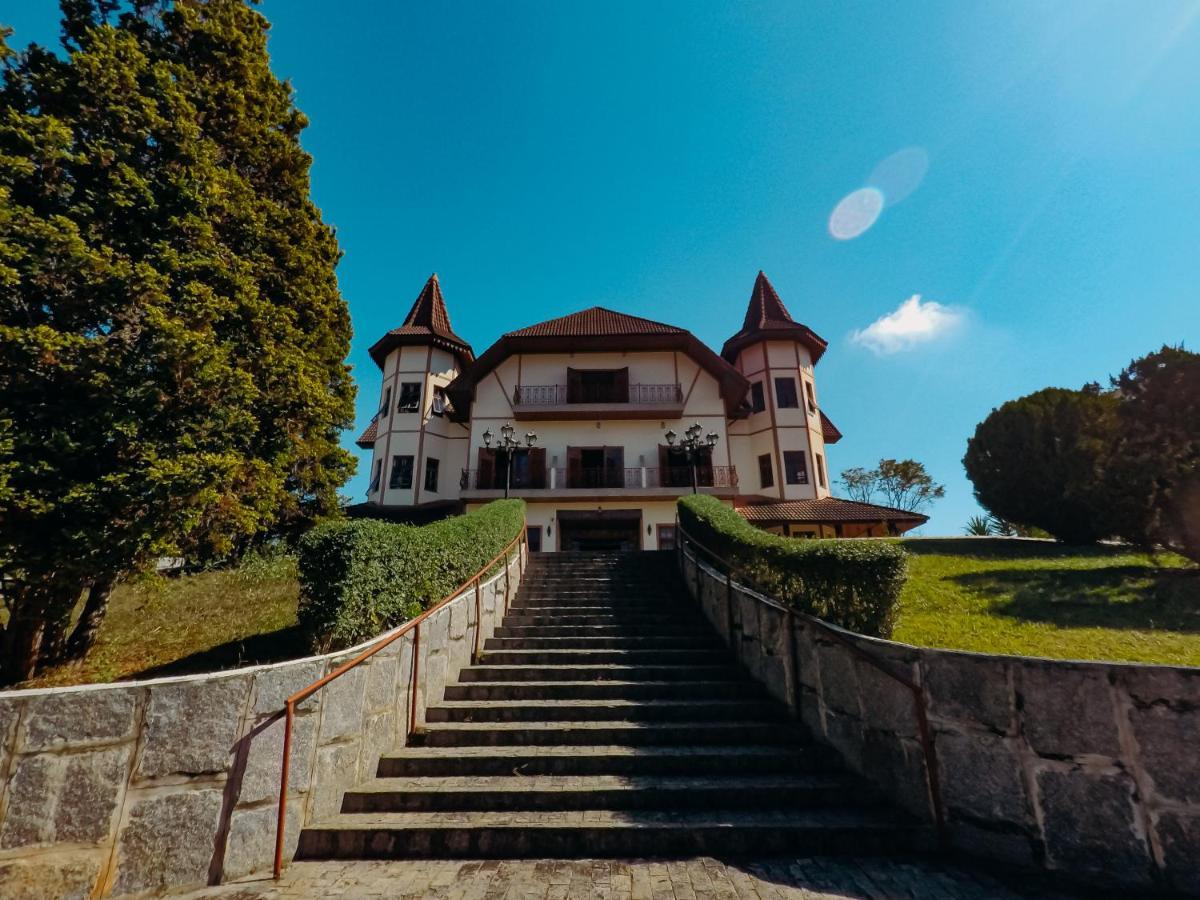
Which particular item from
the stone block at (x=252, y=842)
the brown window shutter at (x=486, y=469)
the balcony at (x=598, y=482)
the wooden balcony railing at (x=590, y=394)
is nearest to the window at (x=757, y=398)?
the wooden balcony railing at (x=590, y=394)

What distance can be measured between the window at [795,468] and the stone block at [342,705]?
19.4 meters

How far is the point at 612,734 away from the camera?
500cm

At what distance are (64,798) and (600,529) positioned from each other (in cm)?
1641

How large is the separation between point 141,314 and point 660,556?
35.4ft

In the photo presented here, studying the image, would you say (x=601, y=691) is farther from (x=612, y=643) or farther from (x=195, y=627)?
(x=195, y=627)

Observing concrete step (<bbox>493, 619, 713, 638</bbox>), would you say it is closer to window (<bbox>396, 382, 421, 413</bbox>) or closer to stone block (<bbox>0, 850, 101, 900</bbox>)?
stone block (<bbox>0, 850, 101, 900</bbox>)

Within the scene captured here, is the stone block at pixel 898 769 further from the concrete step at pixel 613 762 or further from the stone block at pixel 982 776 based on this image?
the concrete step at pixel 613 762

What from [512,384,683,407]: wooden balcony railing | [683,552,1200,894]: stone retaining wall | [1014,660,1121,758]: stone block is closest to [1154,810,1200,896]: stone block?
[683,552,1200,894]: stone retaining wall

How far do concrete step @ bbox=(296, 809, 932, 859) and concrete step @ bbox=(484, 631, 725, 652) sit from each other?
10.9 ft

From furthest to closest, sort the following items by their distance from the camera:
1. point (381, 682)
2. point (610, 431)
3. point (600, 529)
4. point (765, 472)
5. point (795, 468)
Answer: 1. point (765, 472)
2. point (795, 468)
3. point (610, 431)
4. point (600, 529)
5. point (381, 682)

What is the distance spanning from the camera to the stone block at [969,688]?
364cm

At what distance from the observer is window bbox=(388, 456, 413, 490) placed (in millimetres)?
21636

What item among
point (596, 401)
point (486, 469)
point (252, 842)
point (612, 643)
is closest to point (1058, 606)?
point (612, 643)

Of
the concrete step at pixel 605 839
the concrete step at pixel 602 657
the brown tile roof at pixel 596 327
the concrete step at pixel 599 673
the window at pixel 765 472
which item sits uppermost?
the brown tile roof at pixel 596 327
